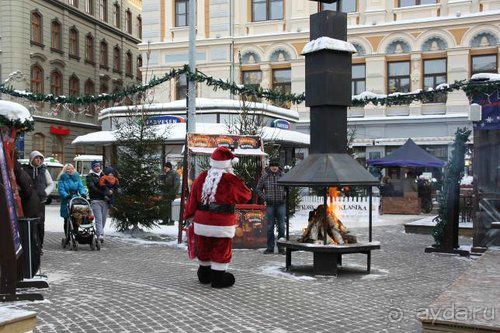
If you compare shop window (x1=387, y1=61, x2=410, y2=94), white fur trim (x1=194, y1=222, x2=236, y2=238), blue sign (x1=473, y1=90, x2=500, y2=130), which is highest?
shop window (x1=387, y1=61, x2=410, y2=94)

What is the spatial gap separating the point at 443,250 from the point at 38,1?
34.4m

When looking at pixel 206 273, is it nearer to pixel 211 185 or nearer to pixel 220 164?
A: pixel 211 185

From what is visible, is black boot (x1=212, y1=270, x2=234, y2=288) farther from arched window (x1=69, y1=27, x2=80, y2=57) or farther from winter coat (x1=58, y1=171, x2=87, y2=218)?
arched window (x1=69, y1=27, x2=80, y2=57)

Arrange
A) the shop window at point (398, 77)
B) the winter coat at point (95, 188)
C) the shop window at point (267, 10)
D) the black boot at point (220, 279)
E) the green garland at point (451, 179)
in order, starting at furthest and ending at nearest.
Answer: the shop window at point (267, 10), the shop window at point (398, 77), the winter coat at point (95, 188), the green garland at point (451, 179), the black boot at point (220, 279)

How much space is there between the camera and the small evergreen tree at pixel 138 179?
1452 centimetres

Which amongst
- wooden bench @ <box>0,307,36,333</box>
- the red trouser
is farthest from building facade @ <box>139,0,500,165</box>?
wooden bench @ <box>0,307,36,333</box>

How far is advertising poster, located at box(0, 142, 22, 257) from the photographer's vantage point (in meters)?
6.92

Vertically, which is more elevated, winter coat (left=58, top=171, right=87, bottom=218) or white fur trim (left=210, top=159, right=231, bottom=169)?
white fur trim (left=210, top=159, right=231, bottom=169)

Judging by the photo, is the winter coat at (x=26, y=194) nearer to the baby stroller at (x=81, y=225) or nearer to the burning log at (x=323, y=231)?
the baby stroller at (x=81, y=225)

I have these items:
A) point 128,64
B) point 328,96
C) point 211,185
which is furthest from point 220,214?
point 128,64

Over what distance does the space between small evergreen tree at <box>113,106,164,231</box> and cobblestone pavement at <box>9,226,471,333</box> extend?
9.39 ft

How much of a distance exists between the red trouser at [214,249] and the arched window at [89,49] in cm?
3951

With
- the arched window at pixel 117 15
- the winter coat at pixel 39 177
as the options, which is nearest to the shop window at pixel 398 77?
the winter coat at pixel 39 177

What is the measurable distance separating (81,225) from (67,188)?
947 mm
